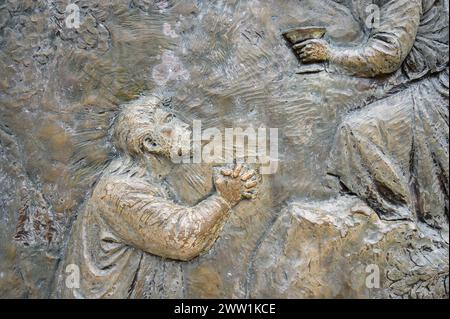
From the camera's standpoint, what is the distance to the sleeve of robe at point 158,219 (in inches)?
85.2

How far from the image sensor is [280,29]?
7.59 ft

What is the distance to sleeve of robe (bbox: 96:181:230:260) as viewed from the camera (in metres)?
2.16

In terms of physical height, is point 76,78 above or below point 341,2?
below

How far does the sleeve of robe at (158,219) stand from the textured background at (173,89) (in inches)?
3.6

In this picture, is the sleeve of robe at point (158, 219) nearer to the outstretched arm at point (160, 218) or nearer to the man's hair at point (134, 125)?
the outstretched arm at point (160, 218)

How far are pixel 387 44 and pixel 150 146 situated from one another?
1036mm

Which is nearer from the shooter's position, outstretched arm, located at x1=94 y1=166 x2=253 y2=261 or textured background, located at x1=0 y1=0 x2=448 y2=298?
outstretched arm, located at x1=94 y1=166 x2=253 y2=261

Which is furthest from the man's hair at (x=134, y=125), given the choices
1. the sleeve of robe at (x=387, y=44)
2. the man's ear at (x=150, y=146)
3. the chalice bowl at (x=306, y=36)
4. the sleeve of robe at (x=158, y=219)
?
the sleeve of robe at (x=387, y=44)

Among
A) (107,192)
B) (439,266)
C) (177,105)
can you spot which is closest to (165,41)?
(177,105)

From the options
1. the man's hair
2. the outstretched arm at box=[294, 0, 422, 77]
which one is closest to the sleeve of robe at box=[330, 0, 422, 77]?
the outstretched arm at box=[294, 0, 422, 77]

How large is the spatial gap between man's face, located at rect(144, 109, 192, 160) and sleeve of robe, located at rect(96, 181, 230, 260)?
0.54 feet

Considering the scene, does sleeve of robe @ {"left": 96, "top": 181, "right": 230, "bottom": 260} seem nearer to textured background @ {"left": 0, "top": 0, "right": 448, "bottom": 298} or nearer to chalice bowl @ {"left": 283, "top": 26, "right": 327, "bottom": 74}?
textured background @ {"left": 0, "top": 0, "right": 448, "bottom": 298}
